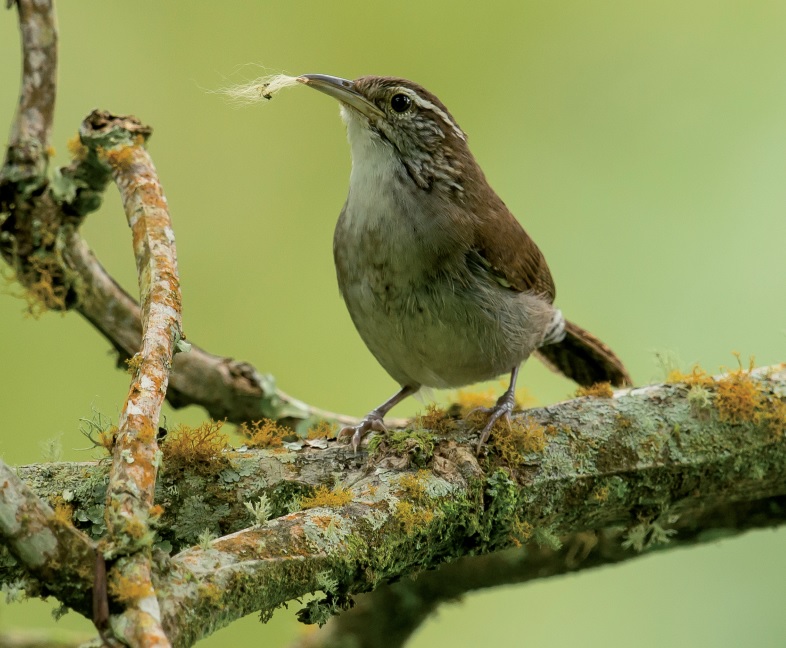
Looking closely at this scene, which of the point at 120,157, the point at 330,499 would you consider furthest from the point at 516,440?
the point at 120,157

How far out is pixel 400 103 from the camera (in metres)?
3.85

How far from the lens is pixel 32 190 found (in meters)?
3.83

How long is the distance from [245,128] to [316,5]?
98cm

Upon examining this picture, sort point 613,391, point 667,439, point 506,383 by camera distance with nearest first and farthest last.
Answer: point 667,439, point 613,391, point 506,383

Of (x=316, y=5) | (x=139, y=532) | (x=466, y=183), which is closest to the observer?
(x=139, y=532)

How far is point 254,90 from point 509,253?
1298 mm

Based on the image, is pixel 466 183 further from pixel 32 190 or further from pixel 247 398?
pixel 32 190

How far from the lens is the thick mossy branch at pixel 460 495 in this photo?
2170 mm

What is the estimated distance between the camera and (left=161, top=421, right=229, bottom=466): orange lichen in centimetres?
279

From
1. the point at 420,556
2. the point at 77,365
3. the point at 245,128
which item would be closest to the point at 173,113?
the point at 245,128

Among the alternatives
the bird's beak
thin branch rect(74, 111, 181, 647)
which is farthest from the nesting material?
thin branch rect(74, 111, 181, 647)

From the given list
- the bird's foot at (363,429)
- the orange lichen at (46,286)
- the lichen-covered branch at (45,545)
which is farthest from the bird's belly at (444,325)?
the lichen-covered branch at (45,545)

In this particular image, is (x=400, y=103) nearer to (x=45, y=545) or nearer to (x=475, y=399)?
(x=475, y=399)

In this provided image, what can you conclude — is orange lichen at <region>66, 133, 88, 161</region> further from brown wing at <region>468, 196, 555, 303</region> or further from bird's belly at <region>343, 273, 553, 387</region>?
brown wing at <region>468, 196, 555, 303</region>
